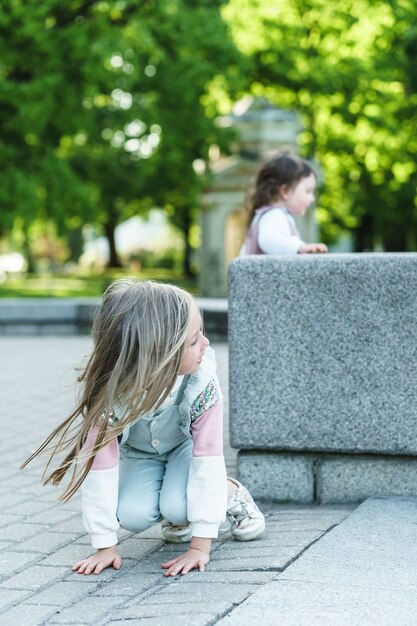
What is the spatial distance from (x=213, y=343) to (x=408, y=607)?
26.8 feet

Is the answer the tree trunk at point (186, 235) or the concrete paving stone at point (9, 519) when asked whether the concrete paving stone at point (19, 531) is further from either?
the tree trunk at point (186, 235)

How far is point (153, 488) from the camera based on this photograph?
11.6 feet

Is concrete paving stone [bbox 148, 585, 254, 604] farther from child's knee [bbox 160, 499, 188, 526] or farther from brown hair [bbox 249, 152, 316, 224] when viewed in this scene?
brown hair [bbox 249, 152, 316, 224]

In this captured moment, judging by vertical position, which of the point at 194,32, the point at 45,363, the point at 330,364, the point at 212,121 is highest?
the point at 194,32

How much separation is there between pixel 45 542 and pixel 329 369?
4.11 feet

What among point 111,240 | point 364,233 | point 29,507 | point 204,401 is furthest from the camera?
point 111,240

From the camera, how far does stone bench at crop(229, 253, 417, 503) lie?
13.5 feet

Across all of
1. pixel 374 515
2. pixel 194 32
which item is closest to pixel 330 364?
pixel 374 515

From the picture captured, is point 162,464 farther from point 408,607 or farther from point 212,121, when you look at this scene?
point 212,121

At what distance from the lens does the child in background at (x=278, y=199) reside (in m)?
5.30

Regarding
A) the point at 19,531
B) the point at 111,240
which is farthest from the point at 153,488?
the point at 111,240

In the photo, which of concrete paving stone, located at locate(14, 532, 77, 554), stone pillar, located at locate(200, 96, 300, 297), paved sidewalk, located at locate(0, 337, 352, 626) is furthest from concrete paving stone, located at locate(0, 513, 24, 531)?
stone pillar, located at locate(200, 96, 300, 297)

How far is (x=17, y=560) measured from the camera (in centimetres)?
358

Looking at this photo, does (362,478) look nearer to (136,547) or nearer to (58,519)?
(136,547)
